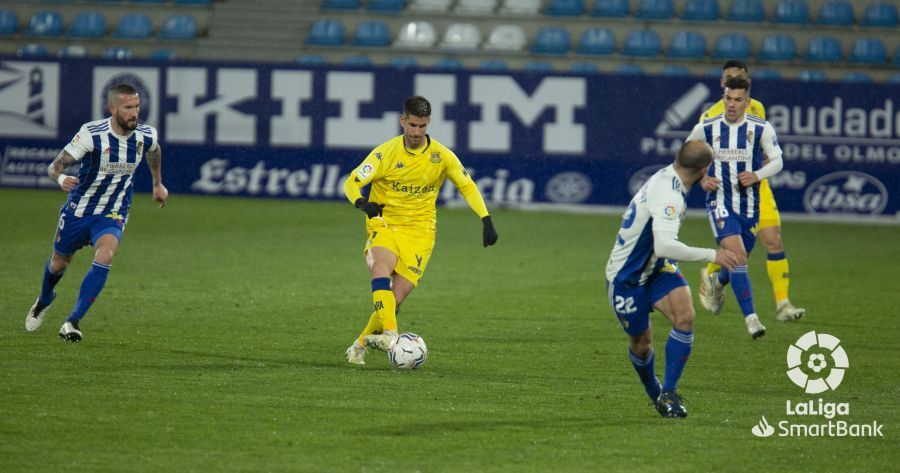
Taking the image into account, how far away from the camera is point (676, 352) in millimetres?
7277

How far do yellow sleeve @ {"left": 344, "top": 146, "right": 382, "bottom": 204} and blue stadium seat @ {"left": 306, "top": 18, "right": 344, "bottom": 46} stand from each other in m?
16.9

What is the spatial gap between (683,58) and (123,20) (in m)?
11.3

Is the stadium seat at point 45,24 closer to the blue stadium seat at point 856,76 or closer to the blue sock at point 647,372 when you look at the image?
the blue stadium seat at point 856,76

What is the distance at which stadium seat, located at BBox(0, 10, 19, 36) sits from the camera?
87.8ft

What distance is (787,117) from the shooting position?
21.0m

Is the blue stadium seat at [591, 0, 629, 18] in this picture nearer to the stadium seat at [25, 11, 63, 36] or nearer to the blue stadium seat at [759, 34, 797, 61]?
the blue stadium seat at [759, 34, 797, 61]

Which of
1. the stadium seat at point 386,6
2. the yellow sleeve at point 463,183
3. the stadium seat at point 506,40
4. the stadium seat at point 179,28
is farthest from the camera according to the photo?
the stadium seat at point 386,6

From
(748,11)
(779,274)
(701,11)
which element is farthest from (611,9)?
(779,274)

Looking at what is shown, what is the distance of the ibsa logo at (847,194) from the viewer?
2089 centimetres

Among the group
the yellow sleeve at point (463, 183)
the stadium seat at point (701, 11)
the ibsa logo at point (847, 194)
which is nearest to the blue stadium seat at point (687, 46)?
the stadium seat at point (701, 11)

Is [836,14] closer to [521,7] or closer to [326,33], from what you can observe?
[521,7]

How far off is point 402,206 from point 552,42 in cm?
1632

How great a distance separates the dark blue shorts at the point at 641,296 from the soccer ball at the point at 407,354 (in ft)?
5.96

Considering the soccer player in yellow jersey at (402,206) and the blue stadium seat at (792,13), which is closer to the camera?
the soccer player in yellow jersey at (402,206)
